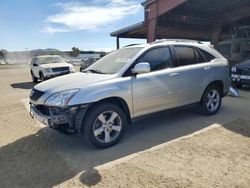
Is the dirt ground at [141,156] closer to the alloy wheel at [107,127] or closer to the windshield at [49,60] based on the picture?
the alloy wheel at [107,127]

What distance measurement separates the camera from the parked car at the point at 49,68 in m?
13.6

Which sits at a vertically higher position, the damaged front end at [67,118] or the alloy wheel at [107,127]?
the damaged front end at [67,118]

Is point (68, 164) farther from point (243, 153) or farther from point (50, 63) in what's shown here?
point (50, 63)

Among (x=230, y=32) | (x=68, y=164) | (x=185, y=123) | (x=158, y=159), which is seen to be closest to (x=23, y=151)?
(x=68, y=164)

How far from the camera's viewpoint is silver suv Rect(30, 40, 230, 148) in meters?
4.05

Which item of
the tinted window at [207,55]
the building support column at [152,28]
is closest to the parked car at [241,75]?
the tinted window at [207,55]

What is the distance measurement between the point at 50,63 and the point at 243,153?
42.1 feet

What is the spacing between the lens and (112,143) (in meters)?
4.41

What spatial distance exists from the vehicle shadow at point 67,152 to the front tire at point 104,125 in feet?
0.52

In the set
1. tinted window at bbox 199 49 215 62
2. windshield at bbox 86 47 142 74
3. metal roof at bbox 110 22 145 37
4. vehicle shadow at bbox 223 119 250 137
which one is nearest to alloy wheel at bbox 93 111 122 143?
windshield at bbox 86 47 142 74

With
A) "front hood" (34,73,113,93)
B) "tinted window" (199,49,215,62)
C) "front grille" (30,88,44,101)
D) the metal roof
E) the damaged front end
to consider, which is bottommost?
the damaged front end

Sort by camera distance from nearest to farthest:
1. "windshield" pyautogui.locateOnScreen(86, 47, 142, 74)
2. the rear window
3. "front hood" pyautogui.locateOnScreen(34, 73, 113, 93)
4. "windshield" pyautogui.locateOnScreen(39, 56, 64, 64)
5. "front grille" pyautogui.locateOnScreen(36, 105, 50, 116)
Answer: "front hood" pyautogui.locateOnScreen(34, 73, 113, 93) < "front grille" pyautogui.locateOnScreen(36, 105, 50, 116) < "windshield" pyautogui.locateOnScreen(86, 47, 142, 74) < "windshield" pyautogui.locateOnScreen(39, 56, 64, 64) < the rear window

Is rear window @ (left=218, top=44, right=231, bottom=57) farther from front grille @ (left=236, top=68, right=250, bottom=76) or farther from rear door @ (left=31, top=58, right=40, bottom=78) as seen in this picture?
rear door @ (left=31, top=58, right=40, bottom=78)

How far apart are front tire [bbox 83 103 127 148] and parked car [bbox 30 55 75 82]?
10118mm
